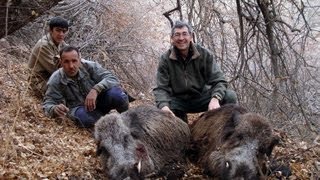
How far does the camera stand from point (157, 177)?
15.4 feet

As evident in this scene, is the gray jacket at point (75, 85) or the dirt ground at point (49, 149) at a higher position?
the gray jacket at point (75, 85)

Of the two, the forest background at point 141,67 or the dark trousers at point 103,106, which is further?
the dark trousers at point 103,106

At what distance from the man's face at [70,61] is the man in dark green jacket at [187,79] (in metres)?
1.00

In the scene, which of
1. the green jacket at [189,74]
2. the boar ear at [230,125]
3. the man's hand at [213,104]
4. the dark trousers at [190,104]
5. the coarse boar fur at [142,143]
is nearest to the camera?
the coarse boar fur at [142,143]

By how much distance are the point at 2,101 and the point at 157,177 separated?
7.50ft

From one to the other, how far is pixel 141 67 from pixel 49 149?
5.11 meters

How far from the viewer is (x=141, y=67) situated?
998 cm

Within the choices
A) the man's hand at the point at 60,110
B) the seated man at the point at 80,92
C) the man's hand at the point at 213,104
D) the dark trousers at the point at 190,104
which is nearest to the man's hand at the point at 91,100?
the seated man at the point at 80,92

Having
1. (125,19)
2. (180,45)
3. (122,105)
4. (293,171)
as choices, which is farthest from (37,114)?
(125,19)

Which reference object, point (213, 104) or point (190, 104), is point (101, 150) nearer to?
point (213, 104)

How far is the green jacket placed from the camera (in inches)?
252

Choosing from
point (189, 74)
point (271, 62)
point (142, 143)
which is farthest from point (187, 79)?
point (142, 143)

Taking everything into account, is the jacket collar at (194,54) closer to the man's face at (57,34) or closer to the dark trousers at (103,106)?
→ the dark trousers at (103,106)

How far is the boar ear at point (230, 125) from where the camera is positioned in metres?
4.71
